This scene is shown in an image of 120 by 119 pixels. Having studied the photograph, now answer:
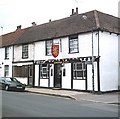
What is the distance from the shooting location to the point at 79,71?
26.6 meters

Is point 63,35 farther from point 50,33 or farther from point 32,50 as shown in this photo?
point 32,50

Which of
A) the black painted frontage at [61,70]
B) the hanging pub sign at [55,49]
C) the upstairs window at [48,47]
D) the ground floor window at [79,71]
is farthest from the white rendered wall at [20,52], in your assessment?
the ground floor window at [79,71]

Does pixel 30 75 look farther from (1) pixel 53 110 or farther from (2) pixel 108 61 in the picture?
(1) pixel 53 110

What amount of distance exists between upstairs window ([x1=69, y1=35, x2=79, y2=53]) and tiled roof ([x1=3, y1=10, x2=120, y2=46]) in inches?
18.5

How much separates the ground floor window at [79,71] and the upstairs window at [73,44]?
4.37 ft

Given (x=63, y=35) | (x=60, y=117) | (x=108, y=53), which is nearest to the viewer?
(x=60, y=117)

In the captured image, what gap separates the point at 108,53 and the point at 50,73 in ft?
22.3

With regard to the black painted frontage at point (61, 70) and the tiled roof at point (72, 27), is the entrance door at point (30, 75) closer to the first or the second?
the black painted frontage at point (61, 70)

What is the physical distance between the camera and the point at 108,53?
26.0 metres

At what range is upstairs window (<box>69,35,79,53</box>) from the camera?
27203mm

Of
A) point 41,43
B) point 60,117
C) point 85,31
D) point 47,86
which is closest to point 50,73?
point 47,86

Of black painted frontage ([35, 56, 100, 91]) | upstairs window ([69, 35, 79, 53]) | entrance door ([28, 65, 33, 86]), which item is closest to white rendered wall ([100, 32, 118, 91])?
black painted frontage ([35, 56, 100, 91])

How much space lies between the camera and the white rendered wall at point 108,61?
2524 cm

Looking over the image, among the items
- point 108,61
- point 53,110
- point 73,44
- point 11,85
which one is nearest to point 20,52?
point 11,85
